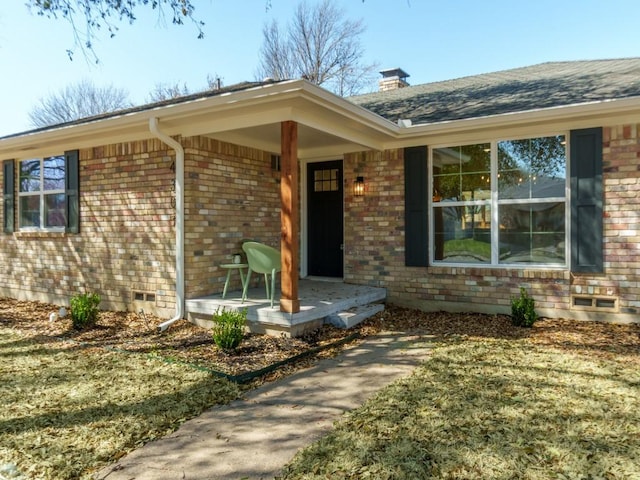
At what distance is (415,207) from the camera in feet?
21.1

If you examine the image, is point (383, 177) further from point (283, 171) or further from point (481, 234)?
point (283, 171)

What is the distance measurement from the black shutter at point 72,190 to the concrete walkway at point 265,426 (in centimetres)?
485

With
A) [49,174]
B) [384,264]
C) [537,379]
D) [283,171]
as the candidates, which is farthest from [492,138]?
[49,174]

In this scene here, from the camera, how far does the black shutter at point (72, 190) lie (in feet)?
22.4

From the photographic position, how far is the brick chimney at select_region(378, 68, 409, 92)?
10.9 metres

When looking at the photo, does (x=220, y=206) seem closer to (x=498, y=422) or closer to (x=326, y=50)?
(x=498, y=422)

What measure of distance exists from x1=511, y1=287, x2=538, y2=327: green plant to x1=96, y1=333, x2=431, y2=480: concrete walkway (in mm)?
1745

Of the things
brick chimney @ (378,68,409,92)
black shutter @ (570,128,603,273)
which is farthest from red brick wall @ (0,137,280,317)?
brick chimney @ (378,68,409,92)

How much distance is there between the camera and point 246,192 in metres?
6.54

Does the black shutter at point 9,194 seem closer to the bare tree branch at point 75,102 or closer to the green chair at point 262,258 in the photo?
the green chair at point 262,258

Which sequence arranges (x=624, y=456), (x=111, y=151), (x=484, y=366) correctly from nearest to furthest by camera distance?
(x=624, y=456)
(x=484, y=366)
(x=111, y=151)

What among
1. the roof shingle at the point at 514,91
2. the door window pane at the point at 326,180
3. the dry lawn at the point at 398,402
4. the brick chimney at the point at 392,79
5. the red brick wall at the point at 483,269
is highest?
the brick chimney at the point at 392,79

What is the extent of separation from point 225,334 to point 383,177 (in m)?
3.53

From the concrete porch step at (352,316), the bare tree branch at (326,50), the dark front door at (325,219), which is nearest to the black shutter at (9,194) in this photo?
the dark front door at (325,219)
